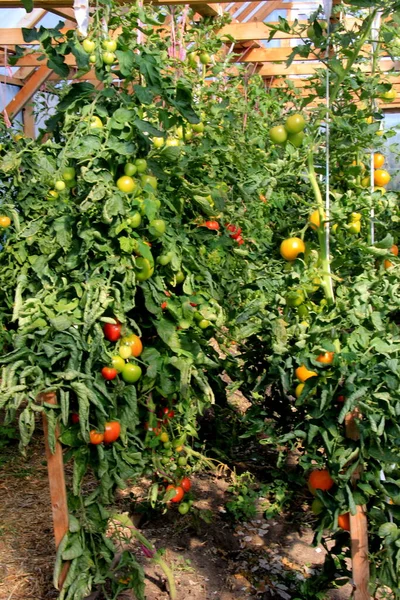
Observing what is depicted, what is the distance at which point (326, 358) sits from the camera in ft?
5.55

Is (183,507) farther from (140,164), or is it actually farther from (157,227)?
(140,164)

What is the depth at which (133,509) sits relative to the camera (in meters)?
2.62

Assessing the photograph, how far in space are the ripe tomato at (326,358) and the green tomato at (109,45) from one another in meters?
0.98

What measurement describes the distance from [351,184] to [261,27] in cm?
408

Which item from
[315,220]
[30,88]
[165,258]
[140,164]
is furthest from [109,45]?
[30,88]

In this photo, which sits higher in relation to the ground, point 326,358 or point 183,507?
point 326,358

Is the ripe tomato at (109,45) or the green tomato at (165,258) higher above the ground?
the ripe tomato at (109,45)

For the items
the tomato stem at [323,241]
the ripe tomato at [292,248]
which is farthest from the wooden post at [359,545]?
the ripe tomato at [292,248]

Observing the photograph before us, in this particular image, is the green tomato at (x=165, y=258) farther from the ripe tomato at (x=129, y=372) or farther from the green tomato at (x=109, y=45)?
the green tomato at (x=109, y=45)

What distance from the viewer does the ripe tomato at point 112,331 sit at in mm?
1827

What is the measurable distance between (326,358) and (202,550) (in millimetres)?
1177

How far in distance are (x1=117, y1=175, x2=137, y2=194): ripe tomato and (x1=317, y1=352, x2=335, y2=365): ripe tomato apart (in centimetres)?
66

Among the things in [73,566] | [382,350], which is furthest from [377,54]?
[73,566]

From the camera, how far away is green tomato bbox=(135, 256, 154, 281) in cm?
184
